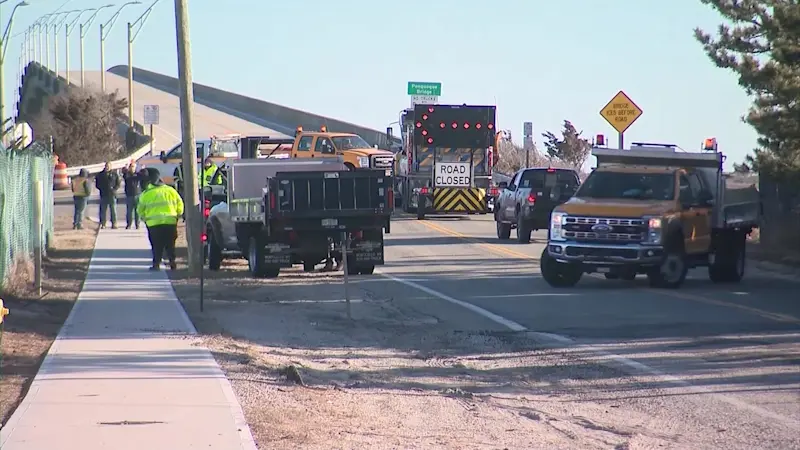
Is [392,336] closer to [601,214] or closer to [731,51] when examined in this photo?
[601,214]

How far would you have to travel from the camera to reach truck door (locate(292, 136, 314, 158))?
36716mm

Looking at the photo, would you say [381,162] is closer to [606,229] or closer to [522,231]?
[522,231]

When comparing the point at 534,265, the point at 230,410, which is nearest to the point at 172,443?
the point at 230,410

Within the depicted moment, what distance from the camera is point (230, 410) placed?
Answer: 929 cm

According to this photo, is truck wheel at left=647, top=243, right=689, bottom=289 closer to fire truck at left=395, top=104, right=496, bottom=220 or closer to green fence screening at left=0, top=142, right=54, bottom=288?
green fence screening at left=0, top=142, right=54, bottom=288

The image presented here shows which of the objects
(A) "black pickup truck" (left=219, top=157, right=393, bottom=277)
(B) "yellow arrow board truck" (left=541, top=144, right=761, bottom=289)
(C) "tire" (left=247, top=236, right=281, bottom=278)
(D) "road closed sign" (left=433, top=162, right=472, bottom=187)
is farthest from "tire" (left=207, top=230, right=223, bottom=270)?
(D) "road closed sign" (left=433, top=162, right=472, bottom=187)

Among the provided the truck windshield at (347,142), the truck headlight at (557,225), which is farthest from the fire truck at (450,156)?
the truck headlight at (557,225)

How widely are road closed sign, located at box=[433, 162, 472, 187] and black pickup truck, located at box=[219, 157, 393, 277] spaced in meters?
15.6

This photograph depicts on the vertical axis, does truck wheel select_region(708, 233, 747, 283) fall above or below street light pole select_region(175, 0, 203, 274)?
below

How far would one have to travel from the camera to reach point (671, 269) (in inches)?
752

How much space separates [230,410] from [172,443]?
40.7 inches

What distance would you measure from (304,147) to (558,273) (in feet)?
61.6

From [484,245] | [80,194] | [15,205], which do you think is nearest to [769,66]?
[484,245]

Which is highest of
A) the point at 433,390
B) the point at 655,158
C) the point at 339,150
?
the point at 339,150
